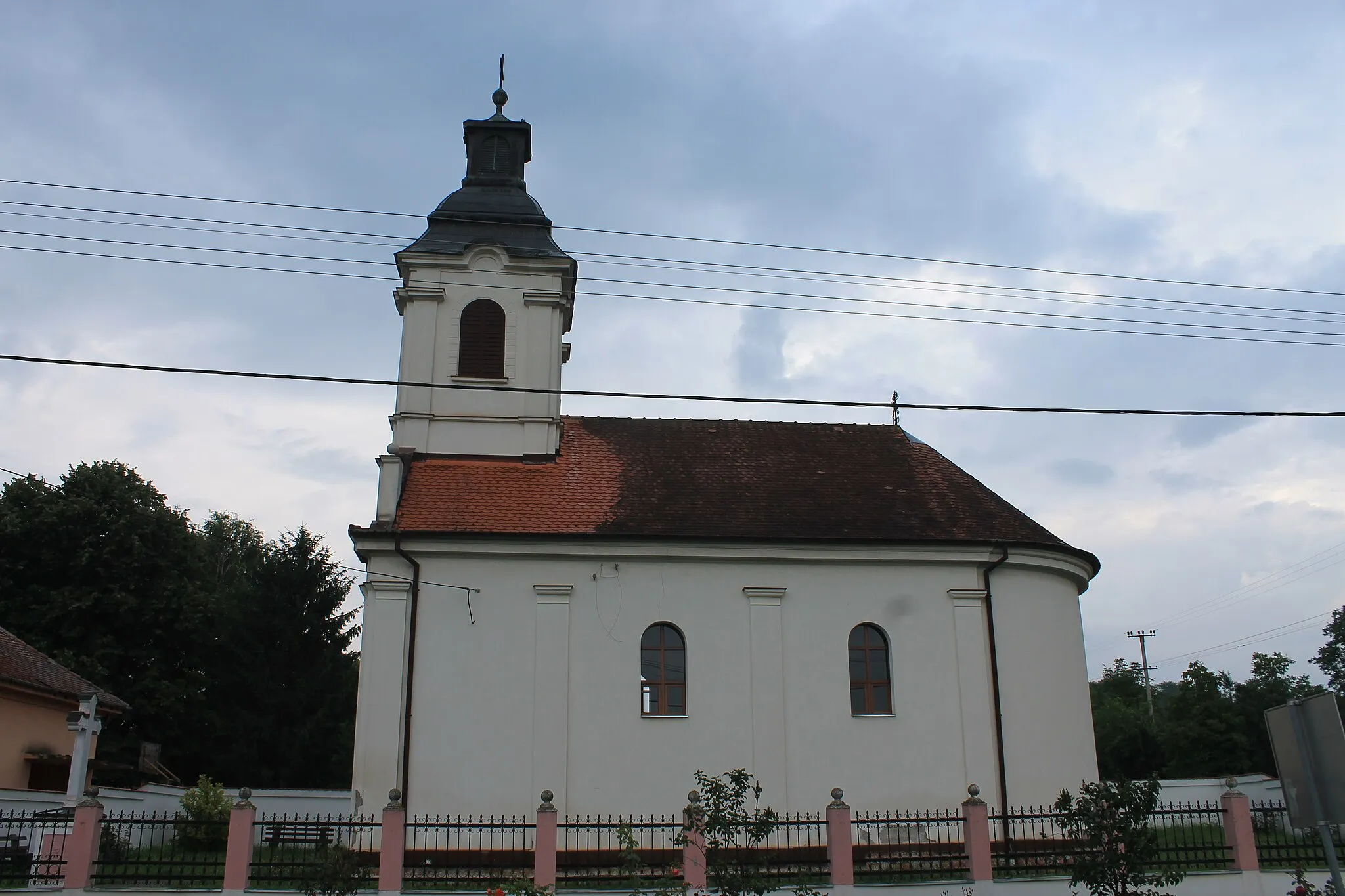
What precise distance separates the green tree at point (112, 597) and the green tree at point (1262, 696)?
1435 inches

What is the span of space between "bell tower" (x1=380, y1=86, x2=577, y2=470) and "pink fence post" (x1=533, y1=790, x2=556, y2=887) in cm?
873

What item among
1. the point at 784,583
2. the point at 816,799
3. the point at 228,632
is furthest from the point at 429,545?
the point at 228,632

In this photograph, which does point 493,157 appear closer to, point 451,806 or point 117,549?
point 451,806

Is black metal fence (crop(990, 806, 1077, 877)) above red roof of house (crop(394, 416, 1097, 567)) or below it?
below

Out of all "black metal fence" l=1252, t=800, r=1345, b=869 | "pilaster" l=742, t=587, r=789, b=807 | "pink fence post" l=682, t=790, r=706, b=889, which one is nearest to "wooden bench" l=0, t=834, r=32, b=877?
"pink fence post" l=682, t=790, r=706, b=889

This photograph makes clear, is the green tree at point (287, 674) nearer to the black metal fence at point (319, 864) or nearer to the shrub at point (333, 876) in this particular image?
the black metal fence at point (319, 864)

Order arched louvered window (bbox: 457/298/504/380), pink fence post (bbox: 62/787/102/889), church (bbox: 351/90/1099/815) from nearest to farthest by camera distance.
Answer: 1. pink fence post (bbox: 62/787/102/889)
2. church (bbox: 351/90/1099/815)
3. arched louvered window (bbox: 457/298/504/380)

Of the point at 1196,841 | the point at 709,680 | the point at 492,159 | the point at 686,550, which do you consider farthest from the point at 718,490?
the point at 1196,841

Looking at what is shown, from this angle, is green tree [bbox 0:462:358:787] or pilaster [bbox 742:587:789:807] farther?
green tree [bbox 0:462:358:787]

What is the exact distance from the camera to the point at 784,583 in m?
20.8

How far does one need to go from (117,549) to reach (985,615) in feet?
86.1

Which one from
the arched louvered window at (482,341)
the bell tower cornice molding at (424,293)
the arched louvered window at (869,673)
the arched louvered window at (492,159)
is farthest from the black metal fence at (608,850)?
the arched louvered window at (492,159)

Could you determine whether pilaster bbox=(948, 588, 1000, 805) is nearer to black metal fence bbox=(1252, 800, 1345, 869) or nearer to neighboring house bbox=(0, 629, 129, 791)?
black metal fence bbox=(1252, 800, 1345, 869)

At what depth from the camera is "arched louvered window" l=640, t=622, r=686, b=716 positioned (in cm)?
1991
